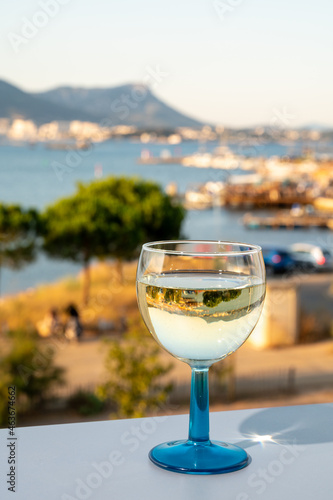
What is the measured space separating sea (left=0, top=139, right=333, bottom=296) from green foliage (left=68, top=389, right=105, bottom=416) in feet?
13.9

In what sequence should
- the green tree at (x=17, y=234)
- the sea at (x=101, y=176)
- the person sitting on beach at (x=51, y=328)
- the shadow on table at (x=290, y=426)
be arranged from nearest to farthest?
1. the shadow on table at (x=290, y=426)
2. the person sitting on beach at (x=51, y=328)
3. the green tree at (x=17, y=234)
4. the sea at (x=101, y=176)

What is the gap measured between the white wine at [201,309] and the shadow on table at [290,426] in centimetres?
14

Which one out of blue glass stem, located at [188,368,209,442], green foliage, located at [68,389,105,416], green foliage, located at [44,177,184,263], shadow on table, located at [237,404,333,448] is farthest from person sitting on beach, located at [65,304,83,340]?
blue glass stem, located at [188,368,209,442]

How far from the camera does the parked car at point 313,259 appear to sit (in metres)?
20.5

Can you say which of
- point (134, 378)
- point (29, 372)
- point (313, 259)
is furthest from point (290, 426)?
point (313, 259)

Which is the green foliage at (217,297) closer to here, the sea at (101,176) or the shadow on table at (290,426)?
the shadow on table at (290,426)

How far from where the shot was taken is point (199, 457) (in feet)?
2.47

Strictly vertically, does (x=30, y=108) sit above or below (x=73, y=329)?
above

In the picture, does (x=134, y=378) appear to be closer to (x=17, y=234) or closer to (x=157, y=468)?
(x=157, y=468)

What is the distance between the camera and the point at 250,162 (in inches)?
3002

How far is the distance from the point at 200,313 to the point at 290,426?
240 millimetres

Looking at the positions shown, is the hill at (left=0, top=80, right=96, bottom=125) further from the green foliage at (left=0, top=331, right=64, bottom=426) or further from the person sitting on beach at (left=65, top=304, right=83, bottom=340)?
the green foliage at (left=0, top=331, right=64, bottom=426)

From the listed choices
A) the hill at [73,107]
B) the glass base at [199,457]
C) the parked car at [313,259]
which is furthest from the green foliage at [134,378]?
the hill at [73,107]

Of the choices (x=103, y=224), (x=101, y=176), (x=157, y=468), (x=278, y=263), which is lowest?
(x=278, y=263)
